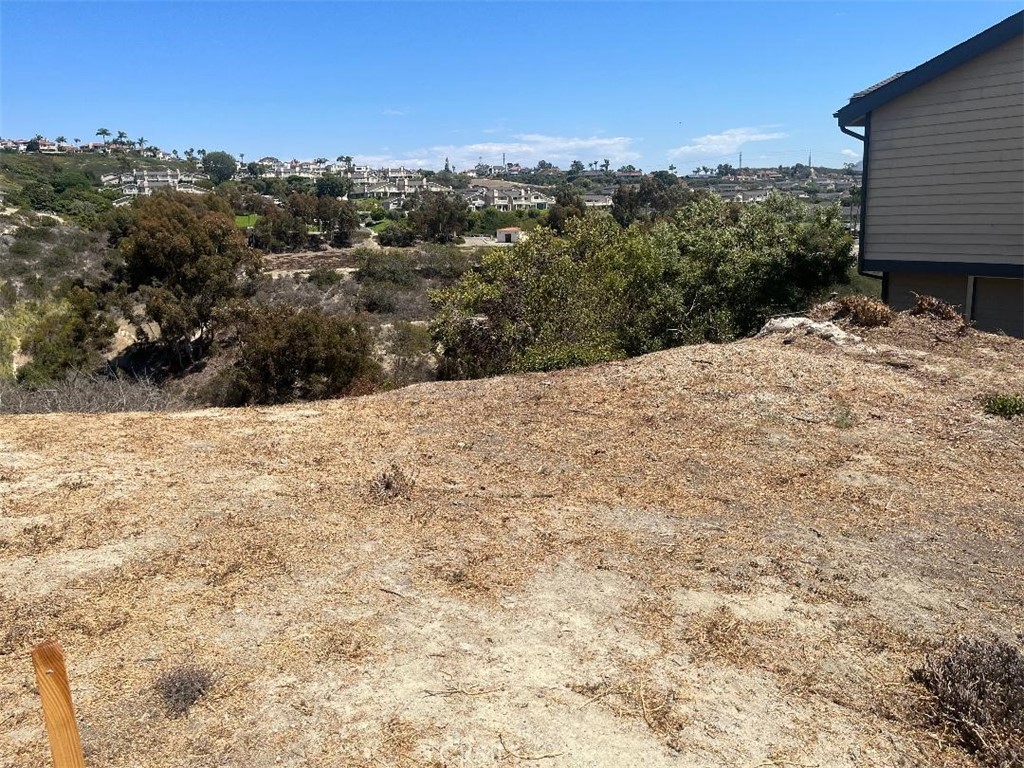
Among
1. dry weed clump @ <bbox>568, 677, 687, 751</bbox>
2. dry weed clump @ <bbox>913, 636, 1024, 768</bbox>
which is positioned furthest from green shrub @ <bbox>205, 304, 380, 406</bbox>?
dry weed clump @ <bbox>913, 636, 1024, 768</bbox>

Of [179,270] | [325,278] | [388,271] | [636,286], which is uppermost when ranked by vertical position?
[179,270]

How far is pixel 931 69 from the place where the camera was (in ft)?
31.4

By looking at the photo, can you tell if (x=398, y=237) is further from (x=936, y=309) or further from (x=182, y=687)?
(x=182, y=687)

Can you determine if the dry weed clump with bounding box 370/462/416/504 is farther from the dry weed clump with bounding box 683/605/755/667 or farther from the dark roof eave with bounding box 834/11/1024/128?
the dark roof eave with bounding box 834/11/1024/128

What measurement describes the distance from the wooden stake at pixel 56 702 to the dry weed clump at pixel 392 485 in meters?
3.15

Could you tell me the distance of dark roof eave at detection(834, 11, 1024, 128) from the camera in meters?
8.93

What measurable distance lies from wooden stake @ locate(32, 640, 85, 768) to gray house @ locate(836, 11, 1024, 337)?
10.7 metres

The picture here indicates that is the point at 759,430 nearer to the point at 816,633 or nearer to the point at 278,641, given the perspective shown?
the point at 816,633

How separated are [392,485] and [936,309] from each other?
7.62 metres

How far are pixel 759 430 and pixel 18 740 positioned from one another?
540 centimetres

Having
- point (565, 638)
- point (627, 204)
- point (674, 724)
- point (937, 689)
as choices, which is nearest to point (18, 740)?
point (565, 638)

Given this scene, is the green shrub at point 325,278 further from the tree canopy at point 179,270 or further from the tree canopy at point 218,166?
the tree canopy at point 218,166

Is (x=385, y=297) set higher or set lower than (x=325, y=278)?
lower

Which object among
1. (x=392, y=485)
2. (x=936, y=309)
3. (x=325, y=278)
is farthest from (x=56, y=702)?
(x=325, y=278)
